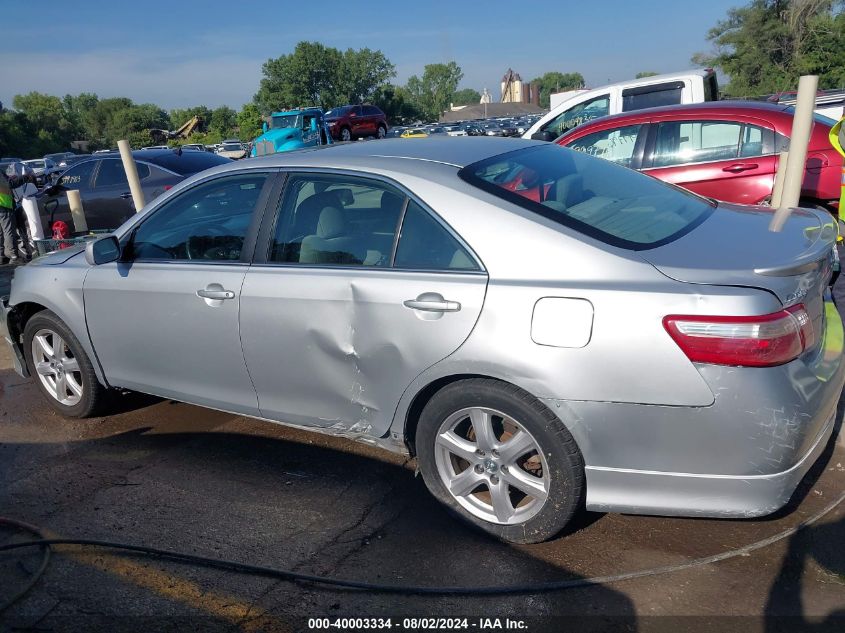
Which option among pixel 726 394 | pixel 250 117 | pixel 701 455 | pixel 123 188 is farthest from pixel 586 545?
pixel 250 117

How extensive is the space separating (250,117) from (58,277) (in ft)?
201

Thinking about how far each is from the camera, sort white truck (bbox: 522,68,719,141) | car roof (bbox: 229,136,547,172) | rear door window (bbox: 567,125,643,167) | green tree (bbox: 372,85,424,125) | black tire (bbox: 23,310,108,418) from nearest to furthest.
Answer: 1. car roof (bbox: 229,136,547,172)
2. black tire (bbox: 23,310,108,418)
3. rear door window (bbox: 567,125,643,167)
4. white truck (bbox: 522,68,719,141)
5. green tree (bbox: 372,85,424,125)

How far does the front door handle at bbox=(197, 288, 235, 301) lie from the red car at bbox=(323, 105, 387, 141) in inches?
1420

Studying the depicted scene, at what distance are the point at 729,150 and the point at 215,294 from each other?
17.3 feet

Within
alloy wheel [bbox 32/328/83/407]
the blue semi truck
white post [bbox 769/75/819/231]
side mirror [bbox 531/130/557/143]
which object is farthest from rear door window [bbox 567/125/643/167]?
the blue semi truck

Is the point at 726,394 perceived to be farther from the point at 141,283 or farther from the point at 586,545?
the point at 141,283

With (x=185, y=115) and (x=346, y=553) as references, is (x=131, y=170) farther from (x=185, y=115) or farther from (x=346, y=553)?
(x=185, y=115)

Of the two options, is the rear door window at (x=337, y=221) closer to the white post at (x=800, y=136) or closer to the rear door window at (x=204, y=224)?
the rear door window at (x=204, y=224)

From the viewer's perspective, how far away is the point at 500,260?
115 inches

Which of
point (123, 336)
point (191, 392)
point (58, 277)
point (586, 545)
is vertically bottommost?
point (586, 545)

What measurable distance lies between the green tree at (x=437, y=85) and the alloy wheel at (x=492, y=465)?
150 m

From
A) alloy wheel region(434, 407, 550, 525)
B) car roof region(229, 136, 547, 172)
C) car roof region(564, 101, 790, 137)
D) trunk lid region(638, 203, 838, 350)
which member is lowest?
alloy wheel region(434, 407, 550, 525)

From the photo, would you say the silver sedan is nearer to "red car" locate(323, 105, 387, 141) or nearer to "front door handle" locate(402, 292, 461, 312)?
"front door handle" locate(402, 292, 461, 312)

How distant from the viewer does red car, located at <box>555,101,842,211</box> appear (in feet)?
21.6
